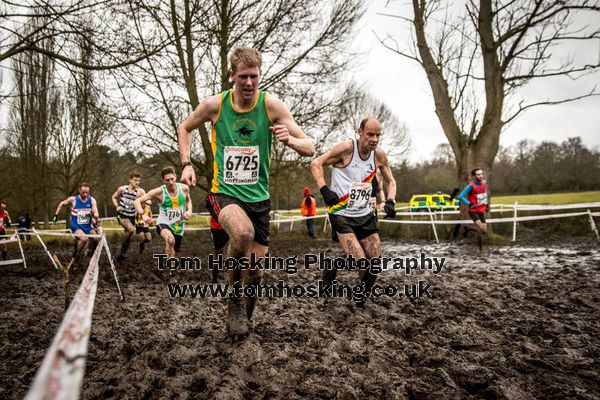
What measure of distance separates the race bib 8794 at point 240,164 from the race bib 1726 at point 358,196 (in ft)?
5.16

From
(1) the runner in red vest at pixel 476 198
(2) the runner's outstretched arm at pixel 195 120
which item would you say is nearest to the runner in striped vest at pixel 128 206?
(2) the runner's outstretched arm at pixel 195 120

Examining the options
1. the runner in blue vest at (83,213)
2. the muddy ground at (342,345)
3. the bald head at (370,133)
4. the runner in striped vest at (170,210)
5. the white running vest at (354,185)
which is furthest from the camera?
the runner in blue vest at (83,213)

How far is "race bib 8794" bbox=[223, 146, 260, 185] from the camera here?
3.28 metres

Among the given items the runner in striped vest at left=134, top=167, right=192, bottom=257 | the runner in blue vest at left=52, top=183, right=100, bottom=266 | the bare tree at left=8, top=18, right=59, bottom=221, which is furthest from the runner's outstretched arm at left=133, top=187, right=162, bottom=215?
the bare tree at left=8, top=18, right=59, bottom=221

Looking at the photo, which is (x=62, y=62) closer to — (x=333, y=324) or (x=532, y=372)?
(x=333, y=324)

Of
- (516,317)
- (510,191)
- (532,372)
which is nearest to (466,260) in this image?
(516,317)

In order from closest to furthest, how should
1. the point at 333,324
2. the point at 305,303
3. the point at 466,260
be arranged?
1. the point at 333,324
2. the point at 305,303
3. the point at 466,260

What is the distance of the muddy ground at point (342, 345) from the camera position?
2.21m

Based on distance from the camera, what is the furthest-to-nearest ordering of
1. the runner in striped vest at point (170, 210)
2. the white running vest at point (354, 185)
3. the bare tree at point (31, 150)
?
the bare tree at point (31, 150), the runner in striped vest at point (170, 210), the white running vest at point (354, 185)

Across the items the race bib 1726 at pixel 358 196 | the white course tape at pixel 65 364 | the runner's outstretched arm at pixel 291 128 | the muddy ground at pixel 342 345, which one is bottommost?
the muddy ground at pixel 342 345

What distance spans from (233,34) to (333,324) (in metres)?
9.70

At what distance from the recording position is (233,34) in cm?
1106

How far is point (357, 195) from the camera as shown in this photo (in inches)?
180

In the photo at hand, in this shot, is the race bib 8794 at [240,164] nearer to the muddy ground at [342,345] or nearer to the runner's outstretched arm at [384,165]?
the muddy ground at [342,345]
